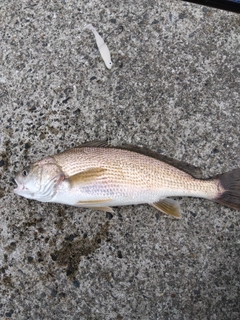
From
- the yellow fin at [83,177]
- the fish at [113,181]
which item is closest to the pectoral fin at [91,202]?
the fish at [113,181]

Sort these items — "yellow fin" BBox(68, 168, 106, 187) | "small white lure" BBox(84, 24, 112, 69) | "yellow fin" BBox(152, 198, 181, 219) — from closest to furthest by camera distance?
"yellow fin" BBox(68, 168, 106, 187)
"yellow fin" BBox(152, 198, 181, 219)
"small white lure" BBox(84, 24, 112, 69)

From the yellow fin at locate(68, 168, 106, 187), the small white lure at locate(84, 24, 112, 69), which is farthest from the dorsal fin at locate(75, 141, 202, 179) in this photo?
the small white lure at locate(84, 24, 112, 69)

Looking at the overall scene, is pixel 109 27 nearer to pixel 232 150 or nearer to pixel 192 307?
pixel 232 150

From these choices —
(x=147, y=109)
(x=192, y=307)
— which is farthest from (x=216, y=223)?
(x=147, y=109)

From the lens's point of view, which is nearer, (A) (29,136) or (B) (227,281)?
(B) (227,281)

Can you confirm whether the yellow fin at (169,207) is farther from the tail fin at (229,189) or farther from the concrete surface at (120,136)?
the tail fin at (229,189)

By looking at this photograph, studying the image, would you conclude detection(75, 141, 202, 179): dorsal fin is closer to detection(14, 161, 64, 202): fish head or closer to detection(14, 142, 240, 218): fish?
detection(14, 142, 240, 218): fish

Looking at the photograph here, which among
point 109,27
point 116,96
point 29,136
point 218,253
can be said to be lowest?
point 218,253
